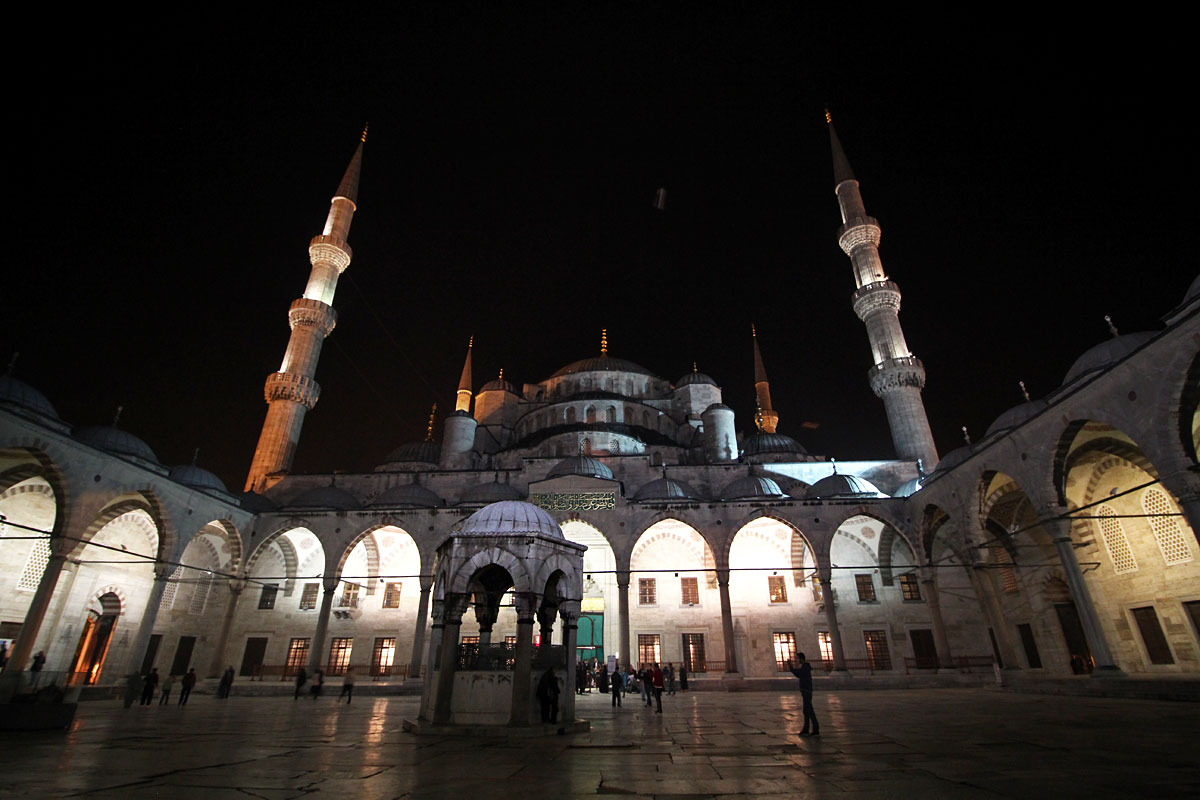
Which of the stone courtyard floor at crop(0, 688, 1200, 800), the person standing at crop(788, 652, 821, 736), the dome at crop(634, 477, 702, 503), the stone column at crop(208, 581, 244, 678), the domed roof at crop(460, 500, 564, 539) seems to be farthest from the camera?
the dome at crop(634, 477, 702, 503)

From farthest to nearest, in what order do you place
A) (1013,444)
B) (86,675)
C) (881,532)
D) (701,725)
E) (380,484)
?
(380,484), (881,532), (86,675), (1013,444), (701,725)

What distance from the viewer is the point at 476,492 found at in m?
21.1

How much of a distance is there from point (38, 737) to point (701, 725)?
26.7ft

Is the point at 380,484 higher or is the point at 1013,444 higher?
the point at 380,484

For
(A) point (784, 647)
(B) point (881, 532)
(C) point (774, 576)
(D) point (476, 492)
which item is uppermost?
(D) point (476, 492)

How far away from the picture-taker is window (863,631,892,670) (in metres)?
19.4

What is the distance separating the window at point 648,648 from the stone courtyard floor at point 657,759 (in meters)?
12.4

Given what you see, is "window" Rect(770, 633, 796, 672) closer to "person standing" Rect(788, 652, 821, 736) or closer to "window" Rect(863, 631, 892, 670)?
"window" Rect(863, 631, 892, 670)

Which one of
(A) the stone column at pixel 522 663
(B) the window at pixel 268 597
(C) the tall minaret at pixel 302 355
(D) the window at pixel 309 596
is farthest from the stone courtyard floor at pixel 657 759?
(C) the tall minaret at pixel 302 355

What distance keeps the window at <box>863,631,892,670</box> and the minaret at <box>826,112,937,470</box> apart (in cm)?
737

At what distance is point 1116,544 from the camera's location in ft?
49.8

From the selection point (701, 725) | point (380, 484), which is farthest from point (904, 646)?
point (380, 484)

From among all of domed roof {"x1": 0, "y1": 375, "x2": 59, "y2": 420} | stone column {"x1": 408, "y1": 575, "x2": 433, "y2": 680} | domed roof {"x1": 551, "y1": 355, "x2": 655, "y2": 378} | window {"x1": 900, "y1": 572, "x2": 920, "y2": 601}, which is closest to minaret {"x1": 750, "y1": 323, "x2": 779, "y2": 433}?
domed roof {"x1": 551, "y1": 355, "x2": 655, "y2": 378}

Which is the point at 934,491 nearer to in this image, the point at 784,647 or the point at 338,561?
the point at 784,647
